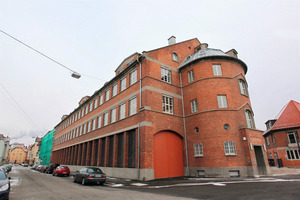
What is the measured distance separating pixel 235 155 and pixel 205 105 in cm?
526

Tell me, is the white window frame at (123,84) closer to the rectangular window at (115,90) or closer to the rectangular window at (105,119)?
the rectangular window at (115,90)

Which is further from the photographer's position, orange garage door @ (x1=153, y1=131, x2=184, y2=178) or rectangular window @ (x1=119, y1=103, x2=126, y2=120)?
rectangular window @ (x1=119, y1=103, x2=126, y2=120)

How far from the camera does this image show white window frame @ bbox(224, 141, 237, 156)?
15.6 m

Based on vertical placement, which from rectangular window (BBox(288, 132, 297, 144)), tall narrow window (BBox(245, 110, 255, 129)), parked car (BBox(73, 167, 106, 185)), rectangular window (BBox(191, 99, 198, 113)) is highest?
rectangular window (BBox(191, 99, 198, 113))

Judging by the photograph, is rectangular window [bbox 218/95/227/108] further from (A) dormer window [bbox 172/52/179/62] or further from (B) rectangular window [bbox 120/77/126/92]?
(B) rectangular window [bbox 120/77/126/92]

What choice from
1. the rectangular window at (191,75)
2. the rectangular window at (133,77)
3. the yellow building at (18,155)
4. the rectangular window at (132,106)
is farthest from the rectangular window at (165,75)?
the yellow building at (18,155)

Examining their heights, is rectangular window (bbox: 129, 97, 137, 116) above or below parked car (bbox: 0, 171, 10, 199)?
above

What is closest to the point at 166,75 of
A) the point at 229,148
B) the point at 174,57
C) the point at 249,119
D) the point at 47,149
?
the point at 174,57

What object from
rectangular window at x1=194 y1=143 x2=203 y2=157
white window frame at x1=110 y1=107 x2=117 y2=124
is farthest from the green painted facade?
Answer: rectangular window at x1=194 y1=143 x2=203 y2=157

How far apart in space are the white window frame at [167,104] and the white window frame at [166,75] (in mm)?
2041

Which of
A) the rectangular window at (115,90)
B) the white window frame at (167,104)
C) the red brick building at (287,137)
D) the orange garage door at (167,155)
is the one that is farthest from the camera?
the red brick building at (287,137)

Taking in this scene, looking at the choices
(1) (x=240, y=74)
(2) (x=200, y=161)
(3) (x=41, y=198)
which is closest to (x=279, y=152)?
(1) (x=240, y=74)

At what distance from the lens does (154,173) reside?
15.2 m

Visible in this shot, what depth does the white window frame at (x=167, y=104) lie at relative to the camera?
59.5 feet
